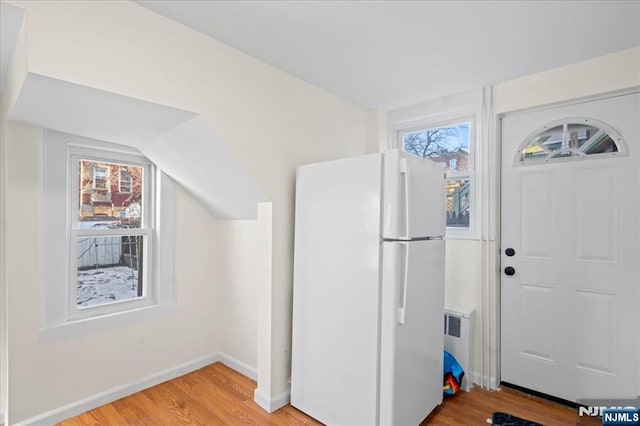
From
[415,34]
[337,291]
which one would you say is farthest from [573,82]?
[337,291]

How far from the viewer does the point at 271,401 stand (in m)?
2.32

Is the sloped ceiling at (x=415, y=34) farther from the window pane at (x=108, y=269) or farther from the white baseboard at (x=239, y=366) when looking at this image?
the white baseboard at (x=239, y=366)

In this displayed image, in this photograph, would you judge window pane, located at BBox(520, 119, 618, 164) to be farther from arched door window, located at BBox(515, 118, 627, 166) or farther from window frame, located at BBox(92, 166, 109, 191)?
window frame, located at BBox(92, 166, 109, 191)

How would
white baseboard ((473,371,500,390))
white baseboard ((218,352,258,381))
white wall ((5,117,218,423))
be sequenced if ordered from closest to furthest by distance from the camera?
white wall ((5,117,218,423)) → white baseboard ((473,371,500,390)) → white baseboard ((218,352,258,381))

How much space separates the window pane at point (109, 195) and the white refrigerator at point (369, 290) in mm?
1438

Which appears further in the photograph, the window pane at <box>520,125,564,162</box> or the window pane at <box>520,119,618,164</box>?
the window pane at <box>520,125,564,162</box>

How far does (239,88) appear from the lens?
2205mm

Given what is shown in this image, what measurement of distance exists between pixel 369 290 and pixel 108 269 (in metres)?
2.07

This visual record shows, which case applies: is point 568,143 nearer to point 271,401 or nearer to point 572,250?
point 572,250

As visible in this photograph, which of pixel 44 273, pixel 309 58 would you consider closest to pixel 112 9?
pixel 309 58

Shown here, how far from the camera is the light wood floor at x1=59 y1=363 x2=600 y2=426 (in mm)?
2207

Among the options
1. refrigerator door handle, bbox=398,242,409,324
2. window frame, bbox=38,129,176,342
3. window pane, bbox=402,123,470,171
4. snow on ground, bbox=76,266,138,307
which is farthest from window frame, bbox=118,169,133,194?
window pane, bbox=402,123,470,171

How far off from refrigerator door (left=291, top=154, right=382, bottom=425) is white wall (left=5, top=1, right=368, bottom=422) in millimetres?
186

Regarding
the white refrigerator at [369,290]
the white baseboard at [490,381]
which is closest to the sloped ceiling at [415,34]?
the white refrigerator at [369,290]
